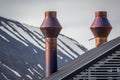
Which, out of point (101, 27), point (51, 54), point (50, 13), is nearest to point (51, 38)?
point (51, 54)

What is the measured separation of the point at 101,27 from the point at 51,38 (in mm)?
5640

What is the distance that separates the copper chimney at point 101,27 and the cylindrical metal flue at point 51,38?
4.04 meters

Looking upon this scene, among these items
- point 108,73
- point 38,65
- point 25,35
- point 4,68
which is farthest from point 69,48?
point 108,73

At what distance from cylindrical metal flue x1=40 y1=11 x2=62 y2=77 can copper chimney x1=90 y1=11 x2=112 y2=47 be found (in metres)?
4.04

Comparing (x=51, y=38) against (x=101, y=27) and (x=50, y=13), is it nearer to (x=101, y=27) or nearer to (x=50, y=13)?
(x=50, y=13)

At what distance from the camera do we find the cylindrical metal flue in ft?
166

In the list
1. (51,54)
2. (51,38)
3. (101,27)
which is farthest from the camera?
(101,27)

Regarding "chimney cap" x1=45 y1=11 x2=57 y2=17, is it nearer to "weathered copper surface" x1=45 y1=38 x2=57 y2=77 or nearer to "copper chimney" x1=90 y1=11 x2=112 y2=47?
"weathered copper surface" x1=45 y1=38 x2=57 y2=77

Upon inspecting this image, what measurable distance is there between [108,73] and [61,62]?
80557 millimetres

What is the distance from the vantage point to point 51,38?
51500 mm

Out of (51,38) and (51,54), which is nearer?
(51,54)

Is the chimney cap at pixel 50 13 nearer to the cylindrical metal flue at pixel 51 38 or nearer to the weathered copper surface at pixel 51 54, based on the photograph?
the cylindrical metal flue at pixel 51 38

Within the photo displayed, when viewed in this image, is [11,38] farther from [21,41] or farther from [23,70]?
[23,70]

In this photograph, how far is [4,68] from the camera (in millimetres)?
101312
